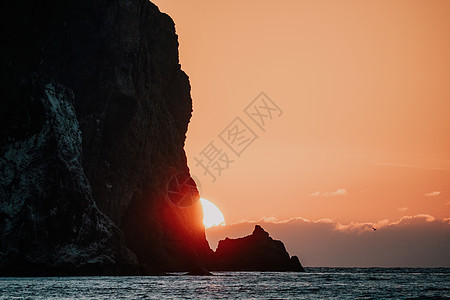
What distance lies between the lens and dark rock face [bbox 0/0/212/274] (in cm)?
8312

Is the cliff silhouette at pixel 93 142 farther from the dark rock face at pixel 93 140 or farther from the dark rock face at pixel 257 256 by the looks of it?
the dark rock face at pixel 257 256

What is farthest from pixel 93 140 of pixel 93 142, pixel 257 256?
pixel 257 256

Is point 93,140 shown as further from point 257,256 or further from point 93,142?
point 257,256

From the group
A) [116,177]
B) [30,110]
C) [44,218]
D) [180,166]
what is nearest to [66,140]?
[30,110]

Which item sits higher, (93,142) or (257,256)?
(93,142)

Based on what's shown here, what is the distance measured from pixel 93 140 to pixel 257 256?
221ft

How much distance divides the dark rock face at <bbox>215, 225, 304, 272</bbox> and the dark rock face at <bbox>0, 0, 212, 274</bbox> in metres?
18.6

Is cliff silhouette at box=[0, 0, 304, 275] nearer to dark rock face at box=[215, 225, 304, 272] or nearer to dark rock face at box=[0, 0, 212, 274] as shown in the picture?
dark rock face at box=[0, 0, 212, 274]

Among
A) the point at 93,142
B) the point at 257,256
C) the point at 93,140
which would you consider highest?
the point at 93,140

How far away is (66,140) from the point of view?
8956 centimetres

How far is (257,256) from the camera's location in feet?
524

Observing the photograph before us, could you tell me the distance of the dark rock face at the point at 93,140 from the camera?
83125 millimetres

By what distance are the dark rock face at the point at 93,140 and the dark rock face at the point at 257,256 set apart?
18591 mm

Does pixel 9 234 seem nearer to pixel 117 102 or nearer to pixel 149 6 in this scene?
pixel 117 102
